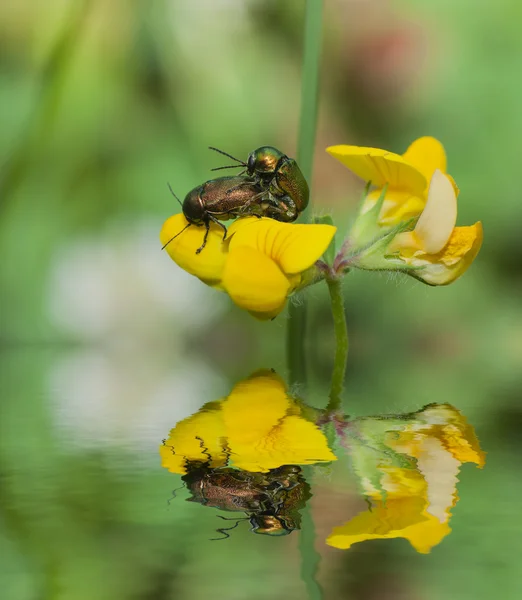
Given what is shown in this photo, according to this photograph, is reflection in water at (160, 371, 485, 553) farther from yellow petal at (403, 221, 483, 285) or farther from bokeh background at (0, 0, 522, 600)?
bokeh background at (0, 0, 522, 600)

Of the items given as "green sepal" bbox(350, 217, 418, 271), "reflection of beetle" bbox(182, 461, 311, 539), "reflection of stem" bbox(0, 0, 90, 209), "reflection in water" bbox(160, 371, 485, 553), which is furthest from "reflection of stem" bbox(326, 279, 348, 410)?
"reflection of stem" bbox(0, 0, 90, 209)

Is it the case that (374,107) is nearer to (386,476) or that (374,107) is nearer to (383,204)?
(383,204)

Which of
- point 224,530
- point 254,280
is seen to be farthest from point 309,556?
point 254,280

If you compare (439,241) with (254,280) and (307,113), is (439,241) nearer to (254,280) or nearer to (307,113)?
(254,280)

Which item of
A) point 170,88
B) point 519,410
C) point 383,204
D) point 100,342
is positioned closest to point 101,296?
point 100,342

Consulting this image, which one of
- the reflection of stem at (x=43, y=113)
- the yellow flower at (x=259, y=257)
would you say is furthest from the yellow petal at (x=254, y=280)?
the reflection of stem at (x=43, y=113)

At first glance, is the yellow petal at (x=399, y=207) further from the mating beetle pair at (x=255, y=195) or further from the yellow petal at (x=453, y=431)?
the yellow petal at (x=453, y=431)
